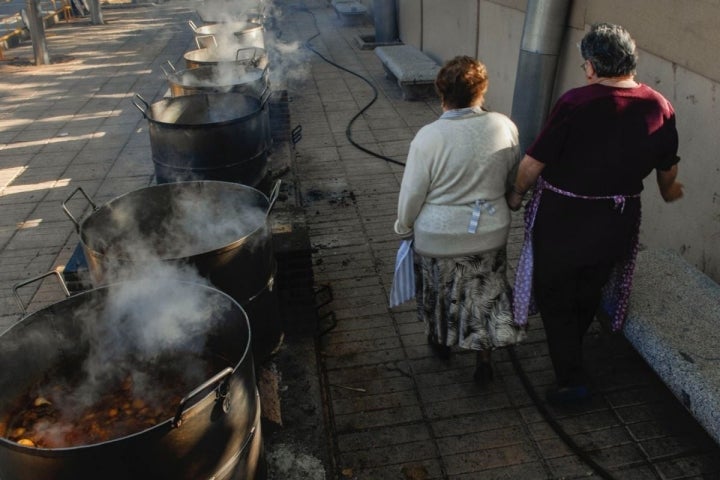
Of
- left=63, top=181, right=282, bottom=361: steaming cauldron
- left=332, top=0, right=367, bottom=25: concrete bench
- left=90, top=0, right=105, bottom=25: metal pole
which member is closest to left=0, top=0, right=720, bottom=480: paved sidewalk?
left=63, top=181, right=282, bottom=361: steaming cauldron

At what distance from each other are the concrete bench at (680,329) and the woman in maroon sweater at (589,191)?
223mm

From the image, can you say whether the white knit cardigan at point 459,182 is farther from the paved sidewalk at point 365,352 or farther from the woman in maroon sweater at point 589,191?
the paved sidewalk at point 365,352

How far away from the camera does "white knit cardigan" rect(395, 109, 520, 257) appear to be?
328 cm

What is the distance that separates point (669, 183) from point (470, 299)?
4.42 feet

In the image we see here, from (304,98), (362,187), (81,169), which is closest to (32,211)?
(81,169)

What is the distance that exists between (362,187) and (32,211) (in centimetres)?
403

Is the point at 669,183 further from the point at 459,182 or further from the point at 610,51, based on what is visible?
the point at 459,182

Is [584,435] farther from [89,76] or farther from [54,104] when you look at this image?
[89,76]

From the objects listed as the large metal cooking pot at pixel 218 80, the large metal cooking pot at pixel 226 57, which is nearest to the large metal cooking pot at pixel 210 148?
the large metal cooking pot at pixel 218 80

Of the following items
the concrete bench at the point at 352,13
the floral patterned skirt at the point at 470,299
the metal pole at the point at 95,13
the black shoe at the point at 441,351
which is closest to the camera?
the floral patterned skirt at the point at 470,299

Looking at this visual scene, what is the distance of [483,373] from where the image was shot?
4047 millimetres

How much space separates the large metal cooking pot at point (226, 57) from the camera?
675 cm

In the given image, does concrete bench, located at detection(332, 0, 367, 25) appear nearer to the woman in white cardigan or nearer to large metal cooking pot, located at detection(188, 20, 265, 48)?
large metal cooking pot, located at detection(188, 20, 265, 48)

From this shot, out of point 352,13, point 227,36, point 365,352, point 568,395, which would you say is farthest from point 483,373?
point 352,13
